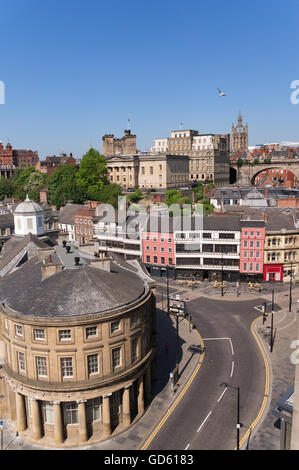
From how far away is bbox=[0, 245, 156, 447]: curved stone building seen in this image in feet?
101

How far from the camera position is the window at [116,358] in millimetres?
32562

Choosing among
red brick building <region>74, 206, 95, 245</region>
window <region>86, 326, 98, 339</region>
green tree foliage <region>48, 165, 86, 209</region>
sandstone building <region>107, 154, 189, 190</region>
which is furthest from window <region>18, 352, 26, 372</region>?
sandstone building <region>107, 154, 189, 190</region>

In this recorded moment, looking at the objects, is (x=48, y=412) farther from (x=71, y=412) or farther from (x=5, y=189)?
(x=5, y=189)

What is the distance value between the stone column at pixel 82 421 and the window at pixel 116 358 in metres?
3.68

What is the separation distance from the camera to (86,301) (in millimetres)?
31938

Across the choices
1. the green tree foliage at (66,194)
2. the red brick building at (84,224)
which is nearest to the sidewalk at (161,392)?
the red brick building at (84,224)

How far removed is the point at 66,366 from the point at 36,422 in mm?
5776

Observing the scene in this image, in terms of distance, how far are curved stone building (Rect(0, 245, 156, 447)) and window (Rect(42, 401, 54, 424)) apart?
8 cm

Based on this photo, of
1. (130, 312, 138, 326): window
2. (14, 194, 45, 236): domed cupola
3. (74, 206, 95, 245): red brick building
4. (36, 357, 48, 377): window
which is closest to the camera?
(36, 357, 48, 377): window

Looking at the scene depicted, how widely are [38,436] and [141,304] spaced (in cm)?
1378

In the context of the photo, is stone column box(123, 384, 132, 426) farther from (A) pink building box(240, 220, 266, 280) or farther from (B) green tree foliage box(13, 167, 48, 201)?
(B) green tree foliage box(13, 167, 48, 201)

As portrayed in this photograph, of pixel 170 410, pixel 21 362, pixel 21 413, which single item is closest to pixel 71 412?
pixel 21 413
